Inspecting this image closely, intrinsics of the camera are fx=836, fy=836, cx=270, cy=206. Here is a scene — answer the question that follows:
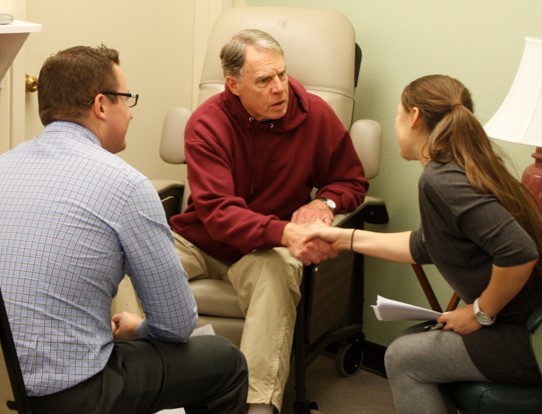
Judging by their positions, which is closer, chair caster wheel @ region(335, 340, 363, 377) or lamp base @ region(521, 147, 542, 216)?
lamp base @ region(521, 147, 542, 216)

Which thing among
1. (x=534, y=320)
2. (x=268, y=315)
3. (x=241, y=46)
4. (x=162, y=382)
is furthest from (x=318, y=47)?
(x=162, y=382)

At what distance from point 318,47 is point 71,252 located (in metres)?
1.47

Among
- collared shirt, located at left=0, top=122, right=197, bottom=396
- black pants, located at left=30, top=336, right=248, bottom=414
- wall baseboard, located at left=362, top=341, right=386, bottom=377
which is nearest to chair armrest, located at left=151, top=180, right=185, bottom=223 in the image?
wall baseboard, located at left=362, top=341, right=386, bottom=377

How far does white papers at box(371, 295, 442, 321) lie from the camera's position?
203 centimetres

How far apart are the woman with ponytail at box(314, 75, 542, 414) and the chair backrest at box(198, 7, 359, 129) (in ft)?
2.63

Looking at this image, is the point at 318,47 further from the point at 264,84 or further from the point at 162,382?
the point at 162,382

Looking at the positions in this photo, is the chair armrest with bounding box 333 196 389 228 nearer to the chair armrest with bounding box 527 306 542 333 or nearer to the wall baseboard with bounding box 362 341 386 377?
the wall baseboard with bounding box 362 341 386 377

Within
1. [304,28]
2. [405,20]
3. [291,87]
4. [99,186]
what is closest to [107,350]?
[99,186]

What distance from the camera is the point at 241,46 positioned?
2648 mm

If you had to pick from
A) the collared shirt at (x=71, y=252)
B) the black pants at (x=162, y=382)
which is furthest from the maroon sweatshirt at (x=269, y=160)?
the collared shirt at (x=71, y=252)

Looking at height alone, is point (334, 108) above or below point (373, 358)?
above

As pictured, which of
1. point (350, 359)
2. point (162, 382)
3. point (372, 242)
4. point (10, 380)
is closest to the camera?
point (10, 380)

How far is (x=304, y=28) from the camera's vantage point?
2.85 m

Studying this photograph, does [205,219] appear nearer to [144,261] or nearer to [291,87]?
[291,87]
